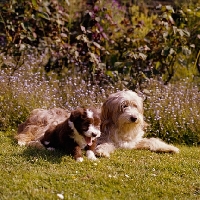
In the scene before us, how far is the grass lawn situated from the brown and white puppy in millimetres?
159

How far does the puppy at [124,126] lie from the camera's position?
750 cm

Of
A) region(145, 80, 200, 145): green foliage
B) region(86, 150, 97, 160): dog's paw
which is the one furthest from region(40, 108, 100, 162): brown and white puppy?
region(145, 80, 200, 145): green foliage

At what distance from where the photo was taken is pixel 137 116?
7.39m

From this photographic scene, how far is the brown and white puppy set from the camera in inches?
254

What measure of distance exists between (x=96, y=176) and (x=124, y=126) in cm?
170

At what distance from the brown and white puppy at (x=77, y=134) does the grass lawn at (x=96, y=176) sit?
0.16m

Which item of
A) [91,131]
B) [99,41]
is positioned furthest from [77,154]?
[99,41]

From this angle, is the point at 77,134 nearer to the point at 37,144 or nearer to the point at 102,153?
the point at 102,153

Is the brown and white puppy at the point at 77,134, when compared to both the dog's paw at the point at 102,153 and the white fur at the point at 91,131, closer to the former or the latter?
the white fur at the point at 91,131

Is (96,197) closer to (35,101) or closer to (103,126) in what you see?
(103,126)

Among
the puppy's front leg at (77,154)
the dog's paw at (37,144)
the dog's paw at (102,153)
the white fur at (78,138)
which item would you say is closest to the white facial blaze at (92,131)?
the white fur at (78,138)

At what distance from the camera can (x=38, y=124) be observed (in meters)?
8.07

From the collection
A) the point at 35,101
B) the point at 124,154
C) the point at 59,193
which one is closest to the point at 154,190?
the point at 59,193

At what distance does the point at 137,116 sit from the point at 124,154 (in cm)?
59
